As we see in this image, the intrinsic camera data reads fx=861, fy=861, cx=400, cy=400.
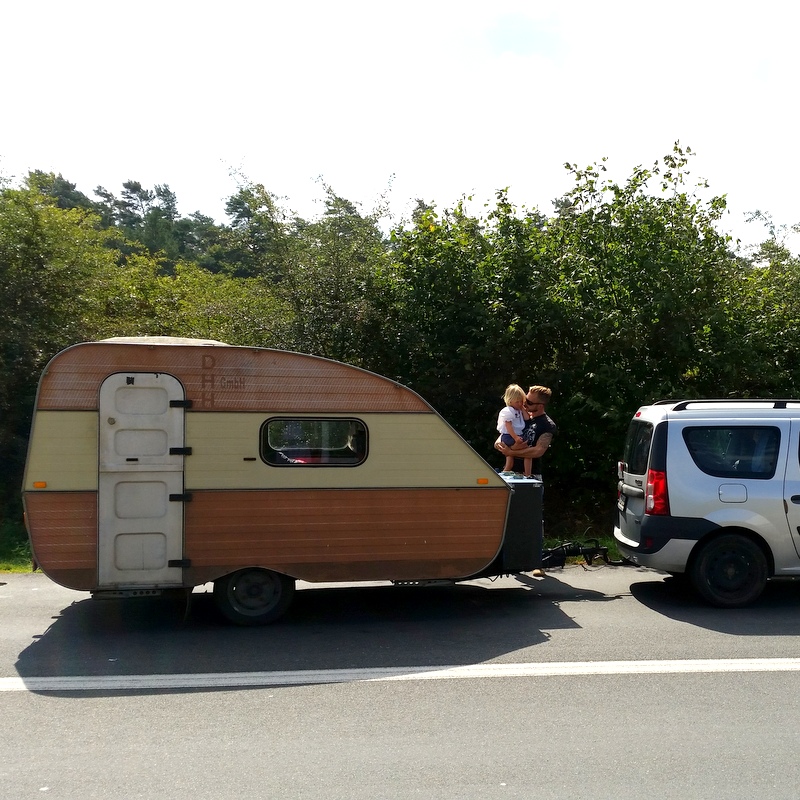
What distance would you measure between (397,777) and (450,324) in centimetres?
836

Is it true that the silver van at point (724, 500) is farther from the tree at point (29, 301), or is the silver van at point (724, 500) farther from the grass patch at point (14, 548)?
the tree at point (29, 301)

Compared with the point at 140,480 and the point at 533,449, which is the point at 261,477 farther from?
the point at 533,449

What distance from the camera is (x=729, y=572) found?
794cm

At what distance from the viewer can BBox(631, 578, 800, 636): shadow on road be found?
7.36 m

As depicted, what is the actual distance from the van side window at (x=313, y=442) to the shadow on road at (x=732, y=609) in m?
3.21

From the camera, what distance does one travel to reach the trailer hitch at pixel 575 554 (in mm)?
8734

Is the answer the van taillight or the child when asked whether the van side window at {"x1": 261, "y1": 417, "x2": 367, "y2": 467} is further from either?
the van taillight

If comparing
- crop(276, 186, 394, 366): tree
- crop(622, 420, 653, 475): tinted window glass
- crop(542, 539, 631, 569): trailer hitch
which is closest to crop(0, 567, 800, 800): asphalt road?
crop(542, 539, 631, 569): trailer hitch

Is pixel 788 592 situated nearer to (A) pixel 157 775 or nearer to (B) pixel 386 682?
(B) pixel 386 682

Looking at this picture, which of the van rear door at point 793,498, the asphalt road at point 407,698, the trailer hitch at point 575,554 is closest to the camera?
the asphalt road at point 407,698

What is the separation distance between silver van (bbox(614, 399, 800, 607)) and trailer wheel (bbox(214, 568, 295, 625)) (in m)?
3.36

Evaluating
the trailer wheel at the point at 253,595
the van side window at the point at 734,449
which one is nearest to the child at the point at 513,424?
the van side window at the point at 734,449

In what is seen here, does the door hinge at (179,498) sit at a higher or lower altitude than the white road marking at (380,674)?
higher

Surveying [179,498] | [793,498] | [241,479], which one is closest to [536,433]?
[793,498]
